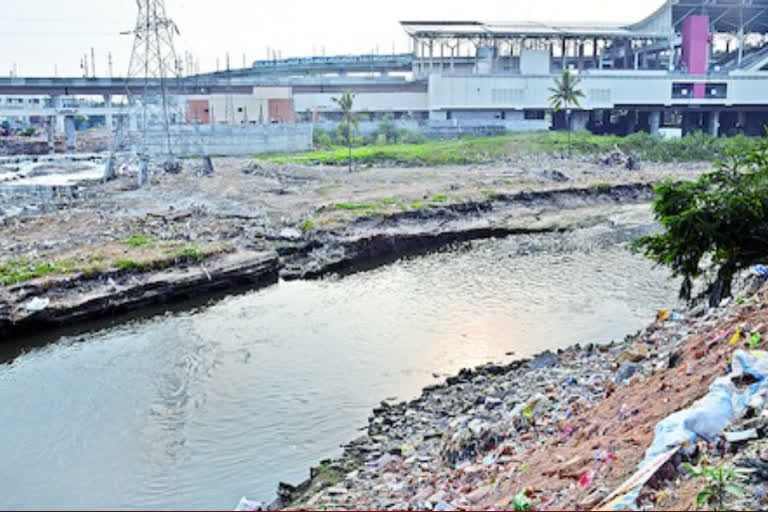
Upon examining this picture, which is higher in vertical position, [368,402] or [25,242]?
[25,242]

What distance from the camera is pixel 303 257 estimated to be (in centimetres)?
2830

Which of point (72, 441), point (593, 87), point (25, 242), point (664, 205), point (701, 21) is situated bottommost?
point (72, 441)

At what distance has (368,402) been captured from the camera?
15.3 metres

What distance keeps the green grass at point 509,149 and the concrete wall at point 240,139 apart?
210 centimetres

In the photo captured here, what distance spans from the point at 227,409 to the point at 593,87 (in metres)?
56.7

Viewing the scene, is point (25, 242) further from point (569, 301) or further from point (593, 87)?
point (593, 87)

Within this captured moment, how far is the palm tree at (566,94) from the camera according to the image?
55062 millimetres

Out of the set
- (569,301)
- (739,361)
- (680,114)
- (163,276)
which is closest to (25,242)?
(163,276)

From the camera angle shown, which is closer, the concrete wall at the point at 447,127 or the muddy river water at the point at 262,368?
the muddy river water at the point at 262,368

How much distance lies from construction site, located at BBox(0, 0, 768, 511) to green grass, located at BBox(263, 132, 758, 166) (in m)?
0.43

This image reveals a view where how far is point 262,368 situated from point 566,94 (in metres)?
43.9

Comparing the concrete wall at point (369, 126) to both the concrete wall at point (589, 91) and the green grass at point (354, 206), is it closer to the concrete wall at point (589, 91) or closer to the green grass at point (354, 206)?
the concrete wall at point (589, 91)

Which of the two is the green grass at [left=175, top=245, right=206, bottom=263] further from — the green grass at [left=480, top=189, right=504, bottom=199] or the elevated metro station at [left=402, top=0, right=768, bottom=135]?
the elevated metro station at [left=402, top=0, right=768, bottom=135]

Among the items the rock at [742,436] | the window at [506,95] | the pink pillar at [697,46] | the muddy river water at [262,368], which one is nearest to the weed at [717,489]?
the rock at [742,436]
